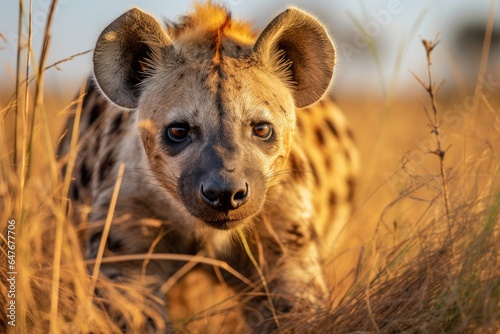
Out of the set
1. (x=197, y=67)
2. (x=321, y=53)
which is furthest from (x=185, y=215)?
(x=321, y=53)

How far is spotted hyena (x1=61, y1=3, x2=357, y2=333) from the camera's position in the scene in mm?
2746

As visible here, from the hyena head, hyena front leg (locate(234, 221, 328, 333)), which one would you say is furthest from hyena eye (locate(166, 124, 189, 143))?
hyena front leg (locate(234, 221, 328, 333))

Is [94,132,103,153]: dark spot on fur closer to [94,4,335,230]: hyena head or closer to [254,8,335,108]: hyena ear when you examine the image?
[94,4,335,230]: hyena head

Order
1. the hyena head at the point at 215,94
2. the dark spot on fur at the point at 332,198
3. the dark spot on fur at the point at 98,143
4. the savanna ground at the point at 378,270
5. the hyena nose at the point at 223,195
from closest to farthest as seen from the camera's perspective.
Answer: the savanna ground at the point at 378,270, the hyena nose at the point at 223,195, the hyena head at the point at 215,94, the dark spot on fur at the point at 98,143, the dark spot on fur at the point at 332,198

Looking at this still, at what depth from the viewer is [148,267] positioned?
3.02m

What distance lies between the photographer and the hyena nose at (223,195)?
252cm

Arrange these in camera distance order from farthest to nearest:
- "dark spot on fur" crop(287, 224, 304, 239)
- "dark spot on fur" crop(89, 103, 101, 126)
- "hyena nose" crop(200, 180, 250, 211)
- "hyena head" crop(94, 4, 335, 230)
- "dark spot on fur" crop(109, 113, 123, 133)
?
"dark spot on fur" crop(89, 103, 101, 126) < "dark spot on fur" crop(109, 113, 123, 133) < "dark spot on fur" crop(287, 224, 304, 239) < "hyena head" crop(94, 4, 335, 230) < "hyena nose" crop(200, 180, 250, 211)

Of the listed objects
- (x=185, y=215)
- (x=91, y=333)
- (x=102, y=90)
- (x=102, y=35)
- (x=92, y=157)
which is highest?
(x=102, y=35)

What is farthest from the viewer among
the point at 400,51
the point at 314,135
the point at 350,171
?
the point at 350,171

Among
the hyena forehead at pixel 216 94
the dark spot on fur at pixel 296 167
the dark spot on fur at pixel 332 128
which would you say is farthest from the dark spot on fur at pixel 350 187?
the hyena forehead at pixel 216 94

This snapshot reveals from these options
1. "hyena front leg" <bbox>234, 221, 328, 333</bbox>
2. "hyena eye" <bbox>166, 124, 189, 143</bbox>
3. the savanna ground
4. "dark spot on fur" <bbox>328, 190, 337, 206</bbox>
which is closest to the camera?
the savanna ground

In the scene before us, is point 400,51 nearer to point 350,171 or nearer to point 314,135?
point 314,135

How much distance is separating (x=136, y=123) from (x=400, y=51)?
1.21 metres

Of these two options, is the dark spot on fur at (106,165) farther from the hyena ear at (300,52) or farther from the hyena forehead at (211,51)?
the hyena ear at (300,52)
